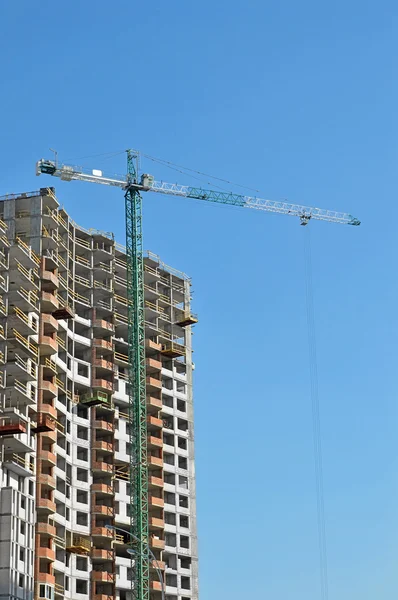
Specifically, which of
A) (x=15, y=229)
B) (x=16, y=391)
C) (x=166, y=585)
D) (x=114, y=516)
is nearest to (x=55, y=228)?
(x=15, y=229)

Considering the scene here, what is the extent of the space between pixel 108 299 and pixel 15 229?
2082cm

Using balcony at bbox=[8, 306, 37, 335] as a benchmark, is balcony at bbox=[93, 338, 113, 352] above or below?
above

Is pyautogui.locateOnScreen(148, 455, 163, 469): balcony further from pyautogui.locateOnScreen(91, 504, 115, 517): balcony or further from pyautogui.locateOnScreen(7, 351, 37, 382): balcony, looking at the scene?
pyautogui.locateOnScreen(7, 351, 37, 382): balcony

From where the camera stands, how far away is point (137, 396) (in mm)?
143750

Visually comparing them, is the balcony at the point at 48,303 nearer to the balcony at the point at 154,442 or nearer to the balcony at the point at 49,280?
the balcony at the point at 49,280

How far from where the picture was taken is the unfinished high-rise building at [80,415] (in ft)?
400

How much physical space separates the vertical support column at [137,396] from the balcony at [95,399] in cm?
344

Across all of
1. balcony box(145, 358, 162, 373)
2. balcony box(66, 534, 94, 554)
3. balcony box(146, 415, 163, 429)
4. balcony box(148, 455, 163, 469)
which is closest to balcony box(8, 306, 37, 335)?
balcony box(66, 534, 94, 554)

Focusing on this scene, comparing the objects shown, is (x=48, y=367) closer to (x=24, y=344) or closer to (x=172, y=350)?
(x=24, y=344)

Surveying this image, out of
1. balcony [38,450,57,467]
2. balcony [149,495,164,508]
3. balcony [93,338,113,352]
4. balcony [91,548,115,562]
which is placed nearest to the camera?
balcony [38,450,57,467]

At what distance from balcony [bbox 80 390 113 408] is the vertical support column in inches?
135

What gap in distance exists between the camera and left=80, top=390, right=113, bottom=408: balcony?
14125 centimetres

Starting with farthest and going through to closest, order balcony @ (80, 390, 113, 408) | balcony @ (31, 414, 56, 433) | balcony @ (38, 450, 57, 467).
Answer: balcony @ (80, 390, 113, 408), balcony @ (38, 450, 57, 467), balcony @ (31, 414, 56, 433)

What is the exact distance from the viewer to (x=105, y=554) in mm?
137500
